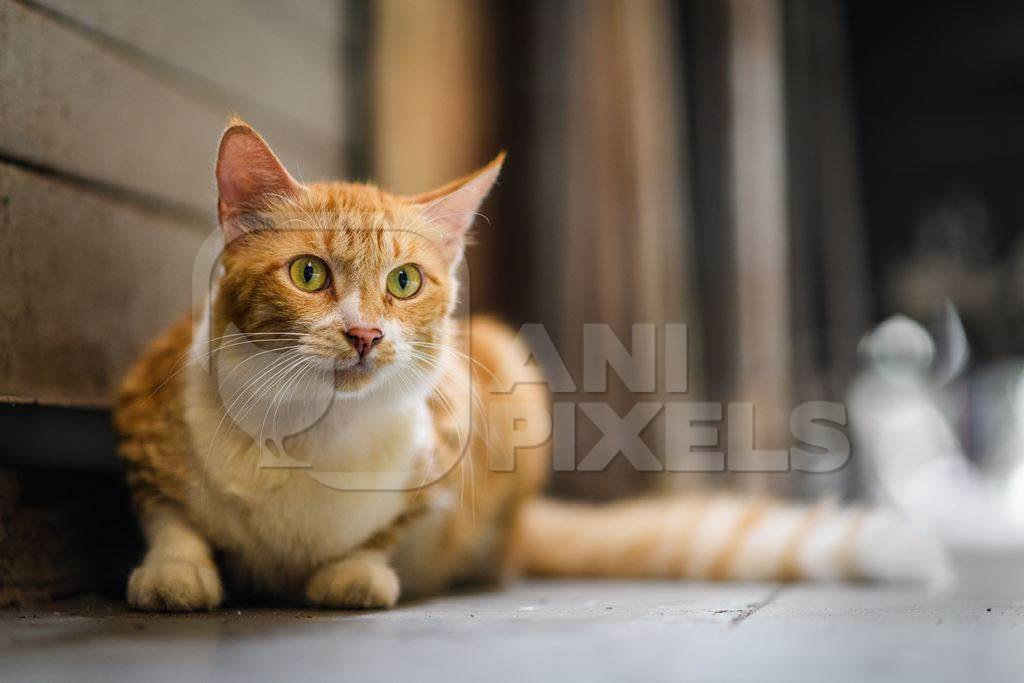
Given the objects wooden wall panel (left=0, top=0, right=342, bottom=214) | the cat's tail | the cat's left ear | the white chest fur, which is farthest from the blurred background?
the cat's tail

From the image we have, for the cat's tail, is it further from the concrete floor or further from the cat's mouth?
the cat's mouth

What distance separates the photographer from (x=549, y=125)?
221 cm

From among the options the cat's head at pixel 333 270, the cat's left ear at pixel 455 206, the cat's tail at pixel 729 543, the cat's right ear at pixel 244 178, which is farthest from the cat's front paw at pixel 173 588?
the cat's tail at pixel 729 543

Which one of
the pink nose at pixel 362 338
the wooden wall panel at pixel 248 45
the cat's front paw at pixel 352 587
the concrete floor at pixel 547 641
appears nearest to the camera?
the concrete floor at pixel 547 641

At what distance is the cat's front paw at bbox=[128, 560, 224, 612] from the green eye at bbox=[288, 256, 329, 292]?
1.16 feet

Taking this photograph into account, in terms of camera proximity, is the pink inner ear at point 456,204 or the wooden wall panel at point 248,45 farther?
the wooden wall panel at point 248,45

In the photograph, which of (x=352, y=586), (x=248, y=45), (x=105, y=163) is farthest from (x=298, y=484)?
(x=248, y=45)

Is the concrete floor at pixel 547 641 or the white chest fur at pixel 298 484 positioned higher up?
the white chest fur at pixel 298 484

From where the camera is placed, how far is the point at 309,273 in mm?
1080

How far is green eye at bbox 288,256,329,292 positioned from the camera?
3.52 ft

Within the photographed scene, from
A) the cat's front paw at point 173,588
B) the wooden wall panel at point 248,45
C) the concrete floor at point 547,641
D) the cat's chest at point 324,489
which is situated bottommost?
the concrete floor at point 547,641

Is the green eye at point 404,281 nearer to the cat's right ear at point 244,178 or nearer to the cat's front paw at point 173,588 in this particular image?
the cat's right ear at point 244,178

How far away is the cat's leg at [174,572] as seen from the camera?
42.4 inches

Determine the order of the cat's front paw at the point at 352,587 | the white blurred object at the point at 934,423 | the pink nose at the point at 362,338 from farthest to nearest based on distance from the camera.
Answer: the white blurred object at the point at 934,423 < the cat's front paw at the point at 352,587 < the pink nose at the point at 362,338
